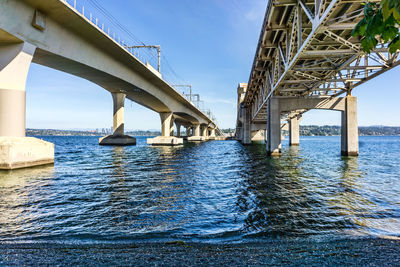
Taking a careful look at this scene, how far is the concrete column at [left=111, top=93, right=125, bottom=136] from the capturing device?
150 ft

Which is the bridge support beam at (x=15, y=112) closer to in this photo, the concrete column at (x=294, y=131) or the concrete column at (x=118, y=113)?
the concrete column at (x=118, y=113)

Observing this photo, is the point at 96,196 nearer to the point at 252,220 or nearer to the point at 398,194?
the point at 252,220

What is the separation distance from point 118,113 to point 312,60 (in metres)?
36.7

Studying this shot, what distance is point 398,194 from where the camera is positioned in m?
8.81

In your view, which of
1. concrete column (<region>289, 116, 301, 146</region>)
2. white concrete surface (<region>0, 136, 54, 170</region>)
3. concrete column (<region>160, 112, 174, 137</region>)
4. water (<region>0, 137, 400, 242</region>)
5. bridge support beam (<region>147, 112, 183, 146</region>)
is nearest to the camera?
water (<region>0, 137, 400, 242</region>)

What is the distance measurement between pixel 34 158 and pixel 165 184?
10.9m

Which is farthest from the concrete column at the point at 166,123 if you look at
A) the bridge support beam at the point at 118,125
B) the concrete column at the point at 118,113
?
the concrete column at the point at 118,113

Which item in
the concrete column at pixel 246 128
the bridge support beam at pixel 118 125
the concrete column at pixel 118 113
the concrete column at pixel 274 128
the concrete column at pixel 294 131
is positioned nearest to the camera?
the concrete column at pixel 274 128

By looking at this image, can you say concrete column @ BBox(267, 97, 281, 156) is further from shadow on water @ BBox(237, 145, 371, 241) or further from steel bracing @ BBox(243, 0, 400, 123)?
shadow on water @ BBox(237, 145, 371, 241)

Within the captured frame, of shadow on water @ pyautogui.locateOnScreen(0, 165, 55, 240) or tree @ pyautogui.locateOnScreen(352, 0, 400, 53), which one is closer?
tree @ pyautogui.locateOnScreen(352, 0, 400, 53)

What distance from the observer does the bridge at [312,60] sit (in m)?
11.7

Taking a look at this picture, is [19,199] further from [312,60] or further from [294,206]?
Result: [312,60]

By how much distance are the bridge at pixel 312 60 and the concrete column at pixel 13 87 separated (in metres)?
16.8

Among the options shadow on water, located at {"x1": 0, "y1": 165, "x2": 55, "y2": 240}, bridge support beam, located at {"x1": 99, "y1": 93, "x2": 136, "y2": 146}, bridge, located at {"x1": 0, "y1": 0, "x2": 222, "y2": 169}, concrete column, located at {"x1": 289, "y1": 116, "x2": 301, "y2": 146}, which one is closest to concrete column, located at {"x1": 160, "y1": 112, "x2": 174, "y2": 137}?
bridge support beam, located at {"x1": 99, "y1": 93, "x2": 136, "y2": 146}
